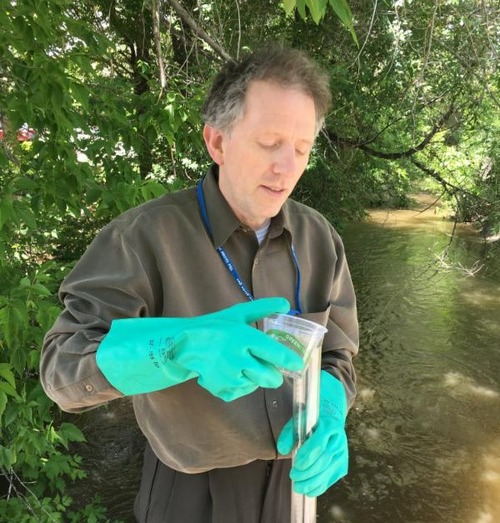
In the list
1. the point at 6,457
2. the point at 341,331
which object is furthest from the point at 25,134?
the point at 341,331

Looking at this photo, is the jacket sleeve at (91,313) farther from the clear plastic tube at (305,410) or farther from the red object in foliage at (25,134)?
the red object in foliage at (25,134)

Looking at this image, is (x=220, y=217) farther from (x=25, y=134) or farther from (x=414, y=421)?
(x=414, y=421)

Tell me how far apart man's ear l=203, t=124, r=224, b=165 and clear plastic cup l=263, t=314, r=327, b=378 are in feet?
1.71

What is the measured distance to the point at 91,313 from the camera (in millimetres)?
1141

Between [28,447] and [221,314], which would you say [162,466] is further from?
[28,447]

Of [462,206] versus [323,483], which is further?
[462,206]

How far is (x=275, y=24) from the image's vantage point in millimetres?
5977

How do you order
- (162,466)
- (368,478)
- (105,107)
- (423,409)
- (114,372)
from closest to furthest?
(114,372)
(162,466)
(105,107)
(368,478)
(423,409)

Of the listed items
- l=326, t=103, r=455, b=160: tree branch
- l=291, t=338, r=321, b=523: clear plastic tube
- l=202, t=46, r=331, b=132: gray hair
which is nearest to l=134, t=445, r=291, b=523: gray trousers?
l=291, t=338, r=321, b=523: clear plastic tube

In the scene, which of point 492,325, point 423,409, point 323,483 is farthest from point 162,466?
point 492,325

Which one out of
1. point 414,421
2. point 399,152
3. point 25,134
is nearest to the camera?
point 25,134

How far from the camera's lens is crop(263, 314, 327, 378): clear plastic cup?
1031 millimetres

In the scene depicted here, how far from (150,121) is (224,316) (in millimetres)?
1797

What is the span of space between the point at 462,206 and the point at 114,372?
5.63 m
